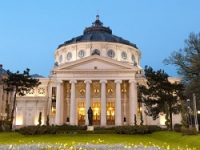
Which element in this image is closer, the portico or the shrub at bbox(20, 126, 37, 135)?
the shrub at bbox(20, 126, 37, 135)

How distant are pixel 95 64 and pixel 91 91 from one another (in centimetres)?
643

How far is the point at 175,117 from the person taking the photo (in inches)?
2325

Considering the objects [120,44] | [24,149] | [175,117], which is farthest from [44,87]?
[24,149]

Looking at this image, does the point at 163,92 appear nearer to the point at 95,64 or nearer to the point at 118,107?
the point at 118,107

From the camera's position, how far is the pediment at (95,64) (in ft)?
172

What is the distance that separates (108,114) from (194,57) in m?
27.2

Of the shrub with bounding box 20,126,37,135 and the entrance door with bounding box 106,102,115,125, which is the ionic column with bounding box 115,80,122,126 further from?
the shrub with bounding box 20,126,37,135

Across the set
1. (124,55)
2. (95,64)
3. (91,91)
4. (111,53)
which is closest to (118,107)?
(91,91)

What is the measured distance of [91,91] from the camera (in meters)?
55.8

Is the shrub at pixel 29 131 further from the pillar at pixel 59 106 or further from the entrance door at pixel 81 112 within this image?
the entrance door at pixel 81 112

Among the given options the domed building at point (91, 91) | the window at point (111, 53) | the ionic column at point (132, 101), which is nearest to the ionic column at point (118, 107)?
the domed building at point (91, 91)

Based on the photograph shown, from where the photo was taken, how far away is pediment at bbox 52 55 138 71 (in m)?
52.4

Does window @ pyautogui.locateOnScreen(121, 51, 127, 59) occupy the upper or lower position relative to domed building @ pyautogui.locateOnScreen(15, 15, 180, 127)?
upper

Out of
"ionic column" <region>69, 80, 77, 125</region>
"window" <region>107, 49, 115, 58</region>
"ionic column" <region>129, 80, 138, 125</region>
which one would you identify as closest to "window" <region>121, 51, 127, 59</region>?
"window" <region>107, 49, 115, 58</region>
